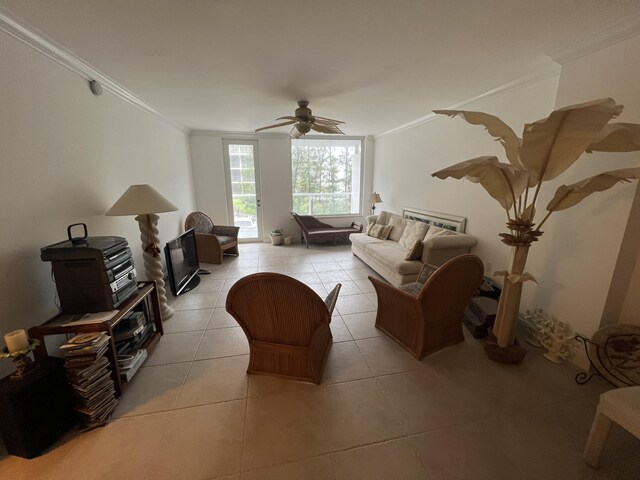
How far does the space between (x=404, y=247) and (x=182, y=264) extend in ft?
10.9

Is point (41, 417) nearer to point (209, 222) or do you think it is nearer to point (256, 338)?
point (256, 338)

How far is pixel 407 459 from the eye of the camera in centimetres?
142

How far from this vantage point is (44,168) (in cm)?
183

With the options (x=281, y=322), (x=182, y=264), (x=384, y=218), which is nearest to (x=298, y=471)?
(x=281, y=322)

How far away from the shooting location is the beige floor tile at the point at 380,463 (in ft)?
4.42

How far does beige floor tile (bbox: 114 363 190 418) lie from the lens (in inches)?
68.8

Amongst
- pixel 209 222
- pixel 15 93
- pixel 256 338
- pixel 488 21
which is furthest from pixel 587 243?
pixel 209 222

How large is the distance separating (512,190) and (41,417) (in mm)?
3289

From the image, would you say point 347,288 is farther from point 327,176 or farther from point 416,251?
point 327,176

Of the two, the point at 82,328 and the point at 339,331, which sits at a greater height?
the point at 82,328

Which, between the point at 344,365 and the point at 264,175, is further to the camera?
the point at 264,175

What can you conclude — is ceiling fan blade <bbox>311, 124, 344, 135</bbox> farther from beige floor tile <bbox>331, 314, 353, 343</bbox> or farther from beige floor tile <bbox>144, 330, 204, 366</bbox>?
beige floor tile <bbox>144, 330, 204, 366</bbox>

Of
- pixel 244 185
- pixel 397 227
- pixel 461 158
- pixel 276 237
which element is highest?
pixel 461 158

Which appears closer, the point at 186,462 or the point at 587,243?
the point at 186,462
